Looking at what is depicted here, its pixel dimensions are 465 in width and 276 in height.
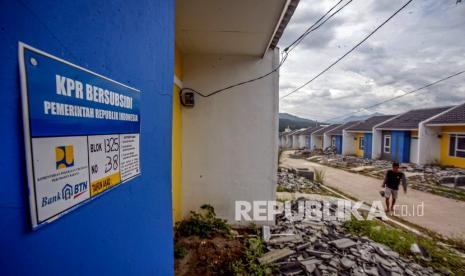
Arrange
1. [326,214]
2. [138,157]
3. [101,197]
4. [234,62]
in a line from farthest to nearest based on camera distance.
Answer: [326,214], [234,62], [138,157], [101,197]

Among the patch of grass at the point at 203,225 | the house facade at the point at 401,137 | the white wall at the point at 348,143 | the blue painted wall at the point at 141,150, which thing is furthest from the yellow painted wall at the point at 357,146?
the blue painted wall at the point at 141,150

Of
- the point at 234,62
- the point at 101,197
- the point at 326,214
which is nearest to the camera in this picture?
the point at 101,197

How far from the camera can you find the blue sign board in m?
0.75

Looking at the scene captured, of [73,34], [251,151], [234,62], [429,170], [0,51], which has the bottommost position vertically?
[429,170]

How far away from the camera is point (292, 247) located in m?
4.51

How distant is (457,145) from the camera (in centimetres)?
1830

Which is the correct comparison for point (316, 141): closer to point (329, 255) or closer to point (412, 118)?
point (412, 118)

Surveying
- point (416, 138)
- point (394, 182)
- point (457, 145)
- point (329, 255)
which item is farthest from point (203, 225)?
point (416, 138)

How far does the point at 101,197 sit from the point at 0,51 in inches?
28.1

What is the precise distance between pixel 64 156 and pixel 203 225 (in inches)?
170

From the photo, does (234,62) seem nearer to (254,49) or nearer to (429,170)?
(254,49)

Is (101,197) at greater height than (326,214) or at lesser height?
greater

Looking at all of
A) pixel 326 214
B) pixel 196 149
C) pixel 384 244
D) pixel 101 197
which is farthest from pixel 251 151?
pixel 101 197

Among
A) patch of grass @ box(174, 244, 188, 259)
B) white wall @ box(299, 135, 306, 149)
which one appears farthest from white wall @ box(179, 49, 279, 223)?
white wall @ box(299, 135, 306, 149)
